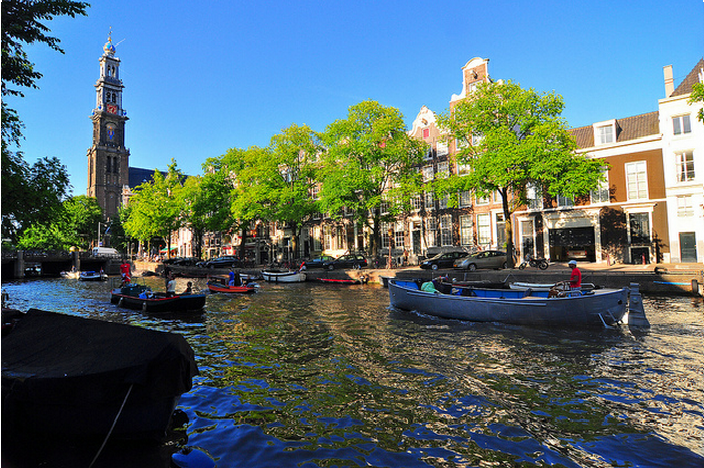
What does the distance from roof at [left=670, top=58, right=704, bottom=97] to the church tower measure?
4584 inches

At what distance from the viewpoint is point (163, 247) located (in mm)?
86750

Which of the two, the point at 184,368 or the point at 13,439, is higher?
the point at 184,368

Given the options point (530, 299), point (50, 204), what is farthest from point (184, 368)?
point (50, 204)

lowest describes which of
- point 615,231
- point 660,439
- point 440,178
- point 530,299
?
point 660,439

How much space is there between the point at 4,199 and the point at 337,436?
14718mm

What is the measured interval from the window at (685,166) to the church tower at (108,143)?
11632 centimetres

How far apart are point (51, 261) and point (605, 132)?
73334 millimetres

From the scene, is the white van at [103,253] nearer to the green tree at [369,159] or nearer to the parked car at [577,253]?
the green tree at [369,159]

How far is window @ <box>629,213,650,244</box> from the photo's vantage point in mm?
31031

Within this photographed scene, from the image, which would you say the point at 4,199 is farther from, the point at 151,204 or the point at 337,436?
the point at 151,204

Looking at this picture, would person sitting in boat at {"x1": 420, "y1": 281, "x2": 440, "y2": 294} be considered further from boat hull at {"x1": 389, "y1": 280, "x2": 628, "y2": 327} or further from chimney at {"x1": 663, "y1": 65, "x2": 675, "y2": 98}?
chimney at {"x1": 663, "y1": 65, "x2": 675, "y2": 98}

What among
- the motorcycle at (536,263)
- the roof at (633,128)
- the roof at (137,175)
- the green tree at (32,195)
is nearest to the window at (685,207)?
the roof at (633,128)

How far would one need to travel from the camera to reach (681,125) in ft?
97.4

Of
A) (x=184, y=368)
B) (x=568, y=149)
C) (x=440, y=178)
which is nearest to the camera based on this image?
(x=184, y=368)
